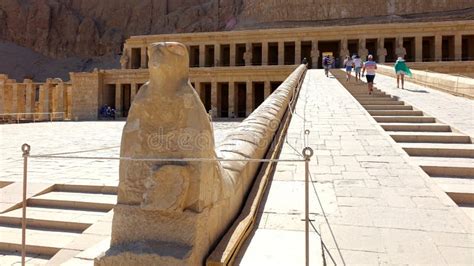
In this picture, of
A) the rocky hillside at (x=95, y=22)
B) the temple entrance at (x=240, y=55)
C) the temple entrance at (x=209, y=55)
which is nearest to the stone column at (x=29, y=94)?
the temple entrance at (x=209, y=55)

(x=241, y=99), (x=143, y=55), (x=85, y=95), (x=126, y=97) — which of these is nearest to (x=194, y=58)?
(x=143, y=55)

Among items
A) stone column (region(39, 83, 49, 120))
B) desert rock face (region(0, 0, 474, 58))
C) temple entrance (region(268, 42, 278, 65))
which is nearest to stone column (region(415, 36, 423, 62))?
temple entrance (region(268, 42, 278, 65))

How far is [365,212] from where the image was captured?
13.4 feet

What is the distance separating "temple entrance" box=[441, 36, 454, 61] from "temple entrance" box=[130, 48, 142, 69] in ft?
83.6

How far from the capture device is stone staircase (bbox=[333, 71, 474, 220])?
4.88 metres

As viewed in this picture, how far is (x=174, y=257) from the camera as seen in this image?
2.51 m

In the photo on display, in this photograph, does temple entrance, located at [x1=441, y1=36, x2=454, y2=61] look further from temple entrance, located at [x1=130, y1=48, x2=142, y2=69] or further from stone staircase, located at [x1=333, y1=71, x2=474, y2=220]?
temple entrance, located at [x1=130, y1=48, x2=142, y2=69]

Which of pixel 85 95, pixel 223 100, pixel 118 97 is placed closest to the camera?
pixel 85 95

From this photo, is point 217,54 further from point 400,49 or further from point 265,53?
point 400,49

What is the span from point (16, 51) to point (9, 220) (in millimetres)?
49721

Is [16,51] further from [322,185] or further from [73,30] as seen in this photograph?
[322,185]

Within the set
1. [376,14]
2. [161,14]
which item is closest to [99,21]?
[161,14]

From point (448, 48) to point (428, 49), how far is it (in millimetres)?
1510

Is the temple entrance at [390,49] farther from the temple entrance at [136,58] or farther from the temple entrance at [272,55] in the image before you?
the temple entrance at [136,58]
